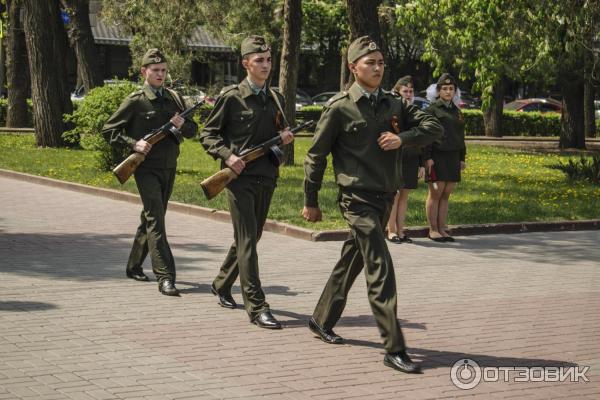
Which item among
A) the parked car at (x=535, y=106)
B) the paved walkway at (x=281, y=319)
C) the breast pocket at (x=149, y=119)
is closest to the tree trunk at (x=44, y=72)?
the paved walkway at (x=281, y=319)

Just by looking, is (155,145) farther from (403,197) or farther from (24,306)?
(403,197)

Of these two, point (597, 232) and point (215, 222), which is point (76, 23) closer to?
point (215, 222)

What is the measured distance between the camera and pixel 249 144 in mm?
8812

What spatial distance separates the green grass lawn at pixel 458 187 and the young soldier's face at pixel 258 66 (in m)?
5.26

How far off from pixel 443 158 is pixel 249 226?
5.38 meters

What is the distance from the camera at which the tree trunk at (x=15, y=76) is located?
36.2m

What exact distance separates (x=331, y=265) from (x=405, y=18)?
19069mm

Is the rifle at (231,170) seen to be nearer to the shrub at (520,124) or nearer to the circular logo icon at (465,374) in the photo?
the circular logo icon at (465,374)

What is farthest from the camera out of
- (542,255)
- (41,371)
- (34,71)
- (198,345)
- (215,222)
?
(34,71)

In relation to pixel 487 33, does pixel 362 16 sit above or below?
above

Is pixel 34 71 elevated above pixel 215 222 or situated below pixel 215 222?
above

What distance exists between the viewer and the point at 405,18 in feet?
98.1

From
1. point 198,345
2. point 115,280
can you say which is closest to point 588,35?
point 115,280

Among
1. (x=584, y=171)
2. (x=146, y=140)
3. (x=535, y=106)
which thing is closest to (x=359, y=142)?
(x=146, y=140)
